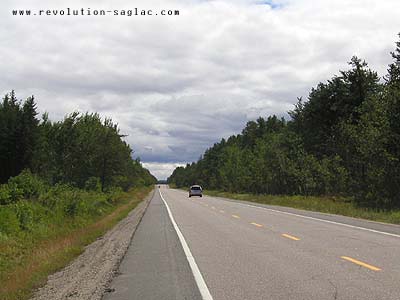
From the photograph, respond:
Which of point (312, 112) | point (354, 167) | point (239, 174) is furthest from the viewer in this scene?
point (239, 174)

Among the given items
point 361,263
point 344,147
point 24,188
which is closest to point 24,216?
point 24,188

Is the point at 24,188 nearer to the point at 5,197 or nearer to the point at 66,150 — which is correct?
the point at 5,197

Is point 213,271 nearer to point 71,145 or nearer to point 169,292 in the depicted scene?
point 169,292

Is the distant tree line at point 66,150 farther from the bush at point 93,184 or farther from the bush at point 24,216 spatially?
the bush at point 24,216

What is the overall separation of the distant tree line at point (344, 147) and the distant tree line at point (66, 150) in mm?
19923

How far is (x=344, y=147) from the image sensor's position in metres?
51.6

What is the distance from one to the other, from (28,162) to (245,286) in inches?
2316

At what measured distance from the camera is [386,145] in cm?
3130

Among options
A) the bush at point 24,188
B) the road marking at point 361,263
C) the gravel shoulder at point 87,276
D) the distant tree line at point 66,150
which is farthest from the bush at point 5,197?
the distant tree line at point 66,150

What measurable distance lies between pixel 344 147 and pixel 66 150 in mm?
31205

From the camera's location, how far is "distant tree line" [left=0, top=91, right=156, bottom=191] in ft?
183

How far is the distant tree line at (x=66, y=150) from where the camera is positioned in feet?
183

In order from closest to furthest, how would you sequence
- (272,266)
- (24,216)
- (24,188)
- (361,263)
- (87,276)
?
1. (87,276)
2. (272,266)
3. (361,263)
4. (24,216)
5. (24,188)

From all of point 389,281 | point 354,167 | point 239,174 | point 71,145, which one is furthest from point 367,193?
point 239,174
